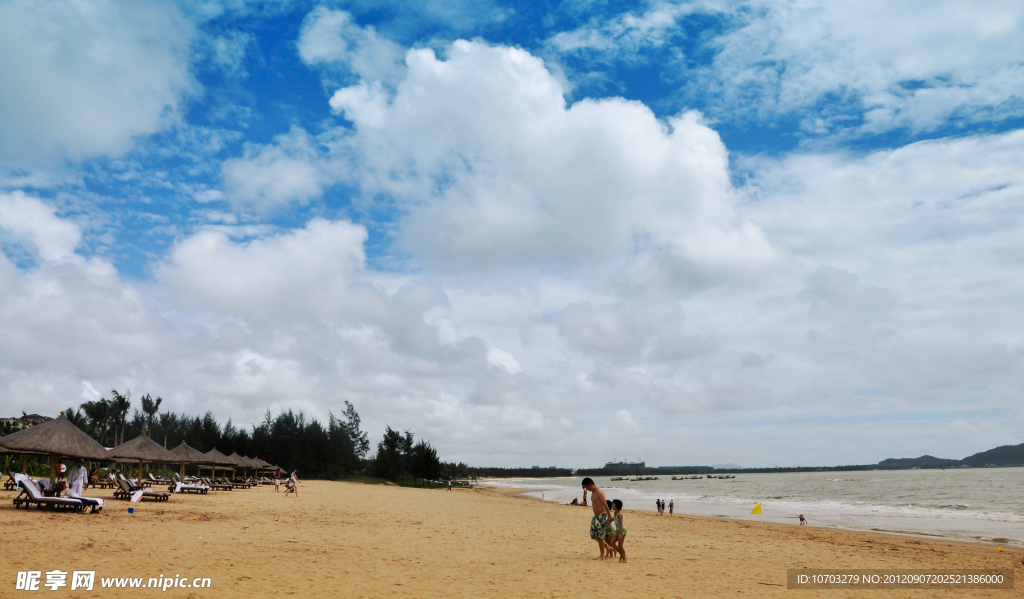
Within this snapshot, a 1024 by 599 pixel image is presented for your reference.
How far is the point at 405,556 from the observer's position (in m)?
11.5

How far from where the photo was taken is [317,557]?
35.3 feet

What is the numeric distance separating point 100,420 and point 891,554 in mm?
85666

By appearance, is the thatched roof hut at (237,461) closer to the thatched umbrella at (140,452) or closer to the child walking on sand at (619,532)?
the thatched umbrella at (140,452)

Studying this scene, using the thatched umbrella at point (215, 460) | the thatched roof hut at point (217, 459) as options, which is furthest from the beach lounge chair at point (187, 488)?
the thatched roof hut at point (217, 459)

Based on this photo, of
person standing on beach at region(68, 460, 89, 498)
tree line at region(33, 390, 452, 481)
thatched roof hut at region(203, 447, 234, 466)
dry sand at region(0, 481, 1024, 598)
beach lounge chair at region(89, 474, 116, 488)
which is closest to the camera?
dry sand at region(0, 481, 1024, 598)

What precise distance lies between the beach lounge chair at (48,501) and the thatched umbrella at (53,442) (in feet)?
4.70

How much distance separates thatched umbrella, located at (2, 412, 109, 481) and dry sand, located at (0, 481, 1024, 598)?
1.59 m

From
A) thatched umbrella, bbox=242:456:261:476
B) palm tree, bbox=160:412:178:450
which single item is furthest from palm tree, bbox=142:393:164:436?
thatched umbrella, bbox=242:456:261:476

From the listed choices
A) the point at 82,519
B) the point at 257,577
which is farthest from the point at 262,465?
the point at 257,577

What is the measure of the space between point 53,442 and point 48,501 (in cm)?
276

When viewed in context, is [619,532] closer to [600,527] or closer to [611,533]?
[611,533]

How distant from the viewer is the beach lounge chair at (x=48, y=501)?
15094 millimetres

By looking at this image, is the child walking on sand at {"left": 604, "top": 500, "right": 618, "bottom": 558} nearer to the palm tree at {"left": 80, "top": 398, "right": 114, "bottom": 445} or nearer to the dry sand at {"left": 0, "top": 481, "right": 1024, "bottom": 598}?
the dry sand at {"left": 0, "top": 481, "right": 1024, "bottom": 598}

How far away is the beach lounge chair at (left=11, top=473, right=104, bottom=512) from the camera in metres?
15.1
